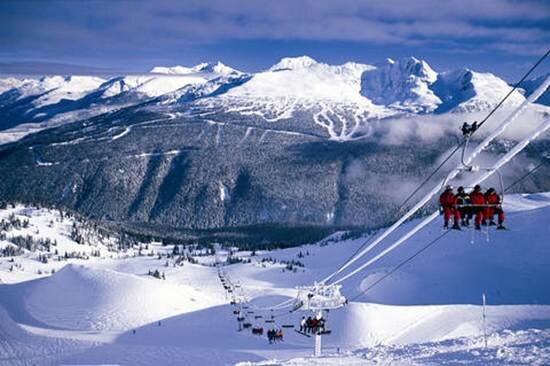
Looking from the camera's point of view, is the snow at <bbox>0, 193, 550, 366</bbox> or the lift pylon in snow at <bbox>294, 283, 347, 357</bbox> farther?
the snow at <bbox>0, 193, 550, 366</bbox>

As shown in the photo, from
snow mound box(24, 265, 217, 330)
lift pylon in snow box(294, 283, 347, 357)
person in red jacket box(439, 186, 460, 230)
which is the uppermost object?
person in red jacket box(439, 186, 460, 230)

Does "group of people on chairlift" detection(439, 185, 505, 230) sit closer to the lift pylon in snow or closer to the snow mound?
the lift pylon in snow

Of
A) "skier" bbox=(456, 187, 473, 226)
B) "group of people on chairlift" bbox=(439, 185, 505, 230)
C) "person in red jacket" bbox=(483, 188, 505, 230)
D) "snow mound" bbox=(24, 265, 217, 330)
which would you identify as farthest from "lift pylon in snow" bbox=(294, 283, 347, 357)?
"snow mound" bbox=(24, 265, 217, 330)

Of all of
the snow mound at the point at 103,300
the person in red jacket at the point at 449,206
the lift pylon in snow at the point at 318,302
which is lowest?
the snow mound at the point at 103,300

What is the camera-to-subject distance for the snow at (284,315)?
155 ft

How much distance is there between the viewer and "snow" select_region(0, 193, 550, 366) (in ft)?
155

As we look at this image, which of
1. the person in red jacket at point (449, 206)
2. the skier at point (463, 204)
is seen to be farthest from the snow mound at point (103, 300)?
the person in red jacket at point (449, 206)

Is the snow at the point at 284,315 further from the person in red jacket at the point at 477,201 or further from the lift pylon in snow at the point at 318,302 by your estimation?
the person in red jacket at the point at 477,201

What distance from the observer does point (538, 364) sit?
3130cm

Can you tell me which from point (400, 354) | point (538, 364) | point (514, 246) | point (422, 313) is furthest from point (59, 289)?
point (514, 246)

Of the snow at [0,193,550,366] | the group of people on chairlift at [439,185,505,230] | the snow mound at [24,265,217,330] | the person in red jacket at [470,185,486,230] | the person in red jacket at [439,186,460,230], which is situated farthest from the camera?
the snow mound at [24,265,217,330]

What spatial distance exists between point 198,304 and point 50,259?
324 feet

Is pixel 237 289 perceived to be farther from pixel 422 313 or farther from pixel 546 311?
pixel 546 311

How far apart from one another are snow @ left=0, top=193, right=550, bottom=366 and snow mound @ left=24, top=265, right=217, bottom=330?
0.27 metres
